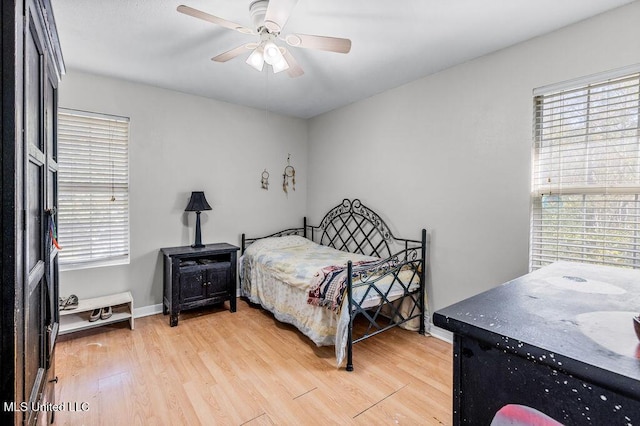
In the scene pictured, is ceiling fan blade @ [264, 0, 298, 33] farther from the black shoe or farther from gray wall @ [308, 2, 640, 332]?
the black shoe

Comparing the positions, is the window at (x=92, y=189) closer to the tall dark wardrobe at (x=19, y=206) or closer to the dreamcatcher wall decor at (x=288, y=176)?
the dreamcatcher wall decor at (x=288, y=176)

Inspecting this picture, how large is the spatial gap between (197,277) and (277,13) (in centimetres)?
257

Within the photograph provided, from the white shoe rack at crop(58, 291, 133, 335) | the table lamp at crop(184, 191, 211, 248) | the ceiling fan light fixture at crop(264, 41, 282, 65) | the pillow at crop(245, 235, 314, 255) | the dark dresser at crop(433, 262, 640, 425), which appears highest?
the ceiling fan light fixture at crop(264, 41, 282, 65)

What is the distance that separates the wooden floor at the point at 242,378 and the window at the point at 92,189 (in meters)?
0.80

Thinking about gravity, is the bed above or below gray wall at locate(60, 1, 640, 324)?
below

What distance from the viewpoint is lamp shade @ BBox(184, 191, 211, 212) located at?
338cm

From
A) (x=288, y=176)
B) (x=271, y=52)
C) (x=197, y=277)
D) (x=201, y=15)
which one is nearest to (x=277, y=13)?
(x=271, y=52)

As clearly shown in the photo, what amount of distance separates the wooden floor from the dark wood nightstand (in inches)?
10.2

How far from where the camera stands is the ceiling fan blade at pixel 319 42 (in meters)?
1.80

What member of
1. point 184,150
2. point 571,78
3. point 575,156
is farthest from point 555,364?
point 184,150

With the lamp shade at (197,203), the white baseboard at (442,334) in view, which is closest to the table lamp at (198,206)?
the lamp shade at (197,203)

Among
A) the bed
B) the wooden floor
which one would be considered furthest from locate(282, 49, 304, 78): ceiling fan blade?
the wooden floor

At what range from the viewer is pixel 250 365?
2.36 metres

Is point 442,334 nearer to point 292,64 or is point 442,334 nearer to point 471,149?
point 471,149
